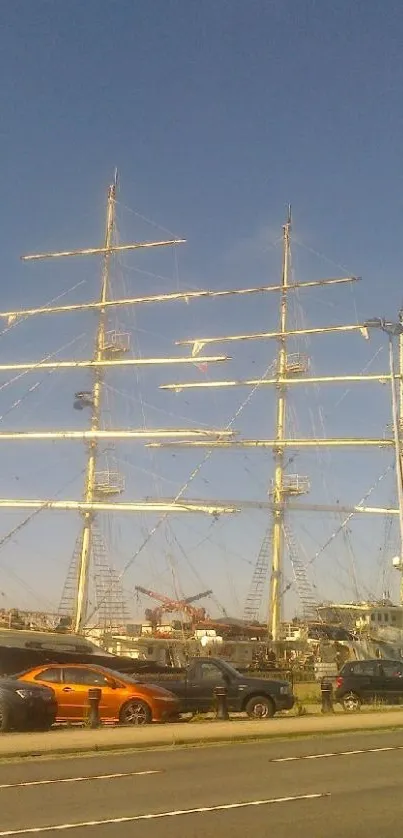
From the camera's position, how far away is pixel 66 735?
50.3 ft

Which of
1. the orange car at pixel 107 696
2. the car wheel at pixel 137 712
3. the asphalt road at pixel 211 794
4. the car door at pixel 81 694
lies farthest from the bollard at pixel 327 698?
the asphalt road at pixel 211 794

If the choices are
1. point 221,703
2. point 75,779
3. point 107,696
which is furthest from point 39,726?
point 75,779

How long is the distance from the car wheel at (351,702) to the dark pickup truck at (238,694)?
3955 mm

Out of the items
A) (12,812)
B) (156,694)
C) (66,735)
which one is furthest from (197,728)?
(12,812)

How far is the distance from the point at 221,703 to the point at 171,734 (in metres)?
3.12

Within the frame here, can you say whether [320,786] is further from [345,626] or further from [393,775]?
[345,626]

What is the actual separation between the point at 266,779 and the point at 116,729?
6.18 m

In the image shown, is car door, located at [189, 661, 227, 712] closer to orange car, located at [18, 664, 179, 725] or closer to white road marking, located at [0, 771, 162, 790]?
orange car, located at [18, 664, 179, 725]

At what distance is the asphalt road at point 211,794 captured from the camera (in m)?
7.84

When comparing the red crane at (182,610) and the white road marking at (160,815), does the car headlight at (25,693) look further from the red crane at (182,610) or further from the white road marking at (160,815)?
the red crane at (182,610)

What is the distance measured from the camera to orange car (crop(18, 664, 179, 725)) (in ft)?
57.2

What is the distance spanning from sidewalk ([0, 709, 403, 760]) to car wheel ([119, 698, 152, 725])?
531 millimetres

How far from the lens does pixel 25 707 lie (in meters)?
15.6

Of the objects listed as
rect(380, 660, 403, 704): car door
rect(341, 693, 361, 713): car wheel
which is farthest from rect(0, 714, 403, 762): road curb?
rect(380, 660, 403, 704): car door
